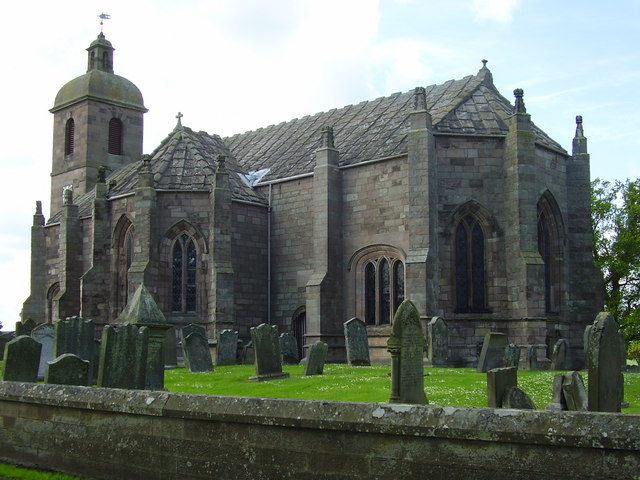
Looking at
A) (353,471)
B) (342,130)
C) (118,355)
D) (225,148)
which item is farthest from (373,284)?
(353,471)

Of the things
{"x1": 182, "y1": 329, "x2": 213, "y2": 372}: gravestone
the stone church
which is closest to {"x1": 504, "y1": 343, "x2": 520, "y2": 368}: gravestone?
the stone church

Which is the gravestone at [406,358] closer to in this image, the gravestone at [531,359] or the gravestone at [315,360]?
the gravestone at [315,360]

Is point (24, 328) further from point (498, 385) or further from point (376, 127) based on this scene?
point (498, 385)

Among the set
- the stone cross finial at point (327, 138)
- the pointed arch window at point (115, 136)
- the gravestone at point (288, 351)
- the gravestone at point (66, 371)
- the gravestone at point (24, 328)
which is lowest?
the gravestone at point (288, 351)

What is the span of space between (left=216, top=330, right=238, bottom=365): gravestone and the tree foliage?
68.0ft

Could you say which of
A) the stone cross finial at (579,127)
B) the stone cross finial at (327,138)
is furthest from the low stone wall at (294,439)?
the stone cross finial at (579,127)

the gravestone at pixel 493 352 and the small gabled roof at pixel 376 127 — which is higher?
the small gabled roof at pixel 376 127

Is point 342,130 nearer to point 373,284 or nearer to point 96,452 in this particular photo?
point 373,284

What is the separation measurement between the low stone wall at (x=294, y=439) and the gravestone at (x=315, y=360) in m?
10.6

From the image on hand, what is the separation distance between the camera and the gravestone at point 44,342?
64.4ft

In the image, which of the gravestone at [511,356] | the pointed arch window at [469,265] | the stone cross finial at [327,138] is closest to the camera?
the gravestone at [511,356]

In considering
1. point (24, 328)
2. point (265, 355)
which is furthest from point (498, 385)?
point (24, 328)

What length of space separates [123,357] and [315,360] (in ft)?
25.1

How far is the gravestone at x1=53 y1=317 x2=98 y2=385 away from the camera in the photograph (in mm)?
17644
